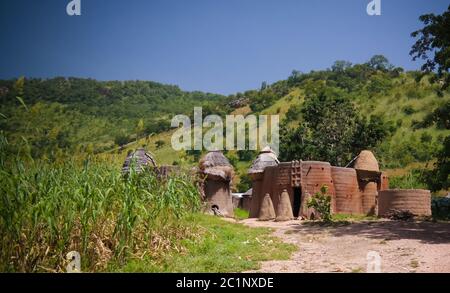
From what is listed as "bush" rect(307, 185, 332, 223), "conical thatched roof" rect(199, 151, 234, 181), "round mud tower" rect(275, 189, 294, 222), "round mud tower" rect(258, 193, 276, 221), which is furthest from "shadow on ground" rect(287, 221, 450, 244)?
"conical thatched roof" rect(199, 151, 234, 181)

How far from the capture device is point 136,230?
806cm

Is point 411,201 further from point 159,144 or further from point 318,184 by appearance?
point 159,144

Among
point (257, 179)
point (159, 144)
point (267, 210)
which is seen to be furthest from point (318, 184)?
point (159, 144)

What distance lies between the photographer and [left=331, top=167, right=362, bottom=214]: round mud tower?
19.4 meters

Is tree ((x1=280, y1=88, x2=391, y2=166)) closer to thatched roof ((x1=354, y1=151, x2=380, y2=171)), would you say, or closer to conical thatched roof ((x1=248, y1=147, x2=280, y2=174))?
thatched roof ((x1=354, y1=151, x2=380, y2=171))

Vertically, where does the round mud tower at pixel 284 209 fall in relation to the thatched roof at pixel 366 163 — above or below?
below

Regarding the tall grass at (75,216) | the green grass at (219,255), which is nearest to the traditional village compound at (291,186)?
the green grass at (219,255)

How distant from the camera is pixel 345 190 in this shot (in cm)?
1950

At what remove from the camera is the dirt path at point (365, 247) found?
7.63 m

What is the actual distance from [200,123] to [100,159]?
47.7 metres

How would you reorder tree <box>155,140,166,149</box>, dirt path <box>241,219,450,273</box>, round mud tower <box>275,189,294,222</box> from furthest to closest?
tree <box>155,140,166,149</box> → round mud tower <box>275,189,294,222</box> → dirt path <box>241,219,450,273</box>

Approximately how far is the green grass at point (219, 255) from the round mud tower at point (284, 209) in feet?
22.7

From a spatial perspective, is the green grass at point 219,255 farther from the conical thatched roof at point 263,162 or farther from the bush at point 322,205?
the conical thatched roof at point 263,162

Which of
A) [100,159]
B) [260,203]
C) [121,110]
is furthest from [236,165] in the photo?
[100,159]
